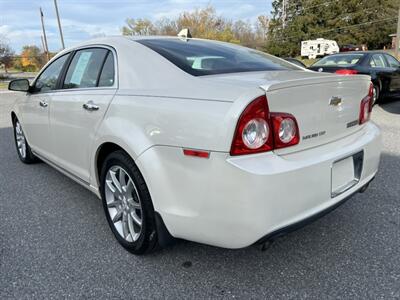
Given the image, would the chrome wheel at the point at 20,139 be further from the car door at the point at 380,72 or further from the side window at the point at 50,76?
the car door at the point at 380,72

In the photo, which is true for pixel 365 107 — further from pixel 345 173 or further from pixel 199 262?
pixel 199 262

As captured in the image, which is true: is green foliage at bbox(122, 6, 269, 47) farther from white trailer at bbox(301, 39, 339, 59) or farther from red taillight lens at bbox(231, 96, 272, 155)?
red taillight lens at bbox(231, 96, 272, 155)

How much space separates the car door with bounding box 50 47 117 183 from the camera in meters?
2.57

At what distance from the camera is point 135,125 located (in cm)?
216

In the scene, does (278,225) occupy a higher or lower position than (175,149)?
lower

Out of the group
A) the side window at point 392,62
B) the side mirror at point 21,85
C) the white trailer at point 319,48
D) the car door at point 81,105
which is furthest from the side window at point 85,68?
the white trailer at point 319,48

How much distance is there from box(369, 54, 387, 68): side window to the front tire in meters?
7.92

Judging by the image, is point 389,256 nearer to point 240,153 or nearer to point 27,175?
point 240,153

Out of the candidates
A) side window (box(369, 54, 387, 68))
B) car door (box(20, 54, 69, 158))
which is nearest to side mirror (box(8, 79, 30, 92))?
car door (box(20, 54, 69, 158))

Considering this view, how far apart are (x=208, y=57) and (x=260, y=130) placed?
1064 mm

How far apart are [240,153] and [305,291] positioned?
37.2 inches

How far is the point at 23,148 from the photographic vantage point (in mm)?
4621

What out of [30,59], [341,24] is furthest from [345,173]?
[341,24]

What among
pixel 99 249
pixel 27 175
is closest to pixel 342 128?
pixel 99 249
